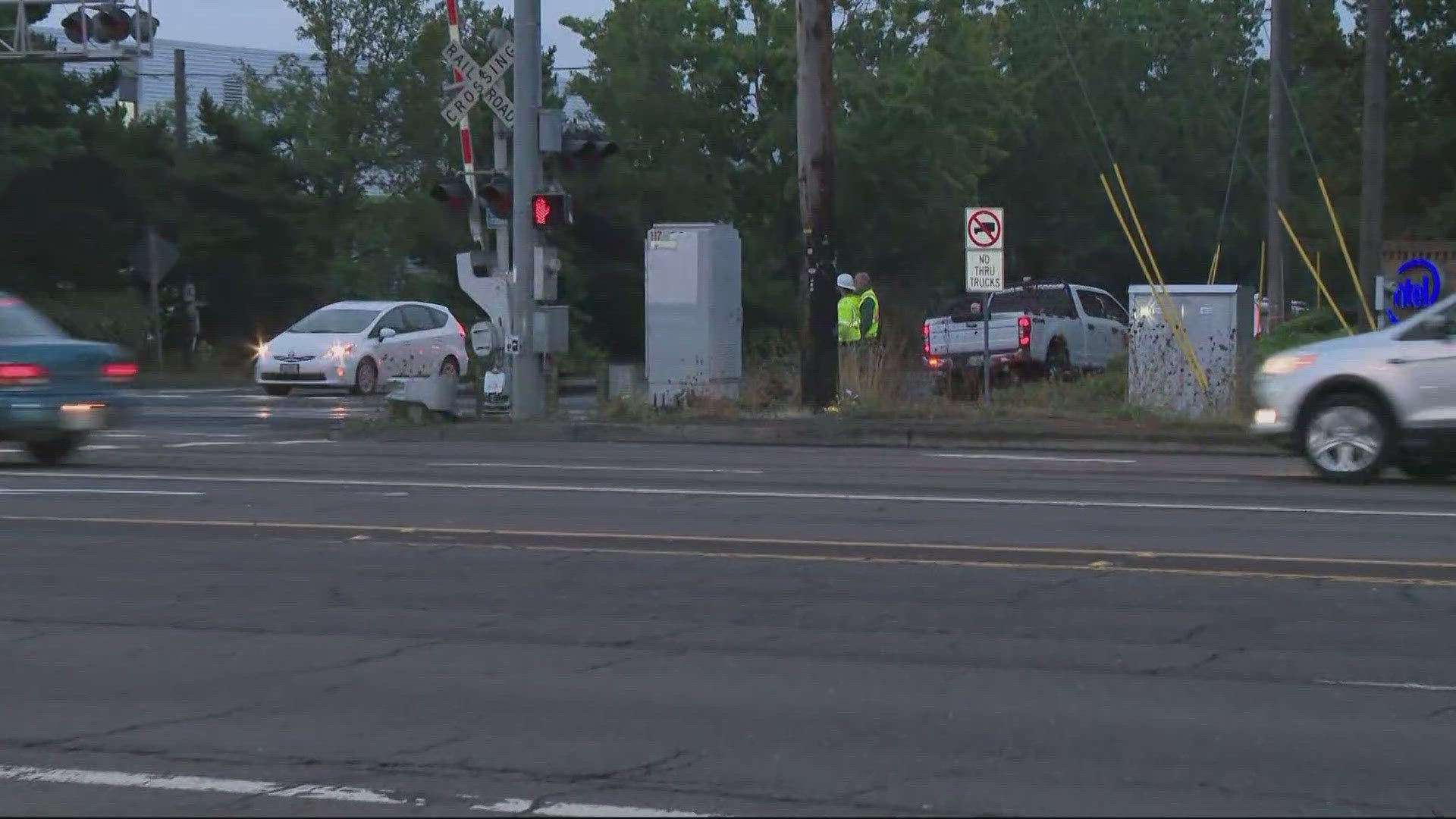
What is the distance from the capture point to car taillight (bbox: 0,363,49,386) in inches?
641

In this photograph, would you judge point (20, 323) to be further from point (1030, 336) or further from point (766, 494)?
point (1030, 336)

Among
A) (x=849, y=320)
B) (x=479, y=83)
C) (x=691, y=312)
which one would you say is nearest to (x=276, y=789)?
(x=479, y=83)

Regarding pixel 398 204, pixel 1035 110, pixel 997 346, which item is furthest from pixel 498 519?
pixel 1035 110

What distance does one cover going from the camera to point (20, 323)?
1681cm

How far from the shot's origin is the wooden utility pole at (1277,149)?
96.4 feet

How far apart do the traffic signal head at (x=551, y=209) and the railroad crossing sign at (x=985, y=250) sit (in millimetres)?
4556

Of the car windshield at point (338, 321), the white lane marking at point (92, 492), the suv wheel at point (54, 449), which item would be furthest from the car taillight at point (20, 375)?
the car windshield at point (338, 321)

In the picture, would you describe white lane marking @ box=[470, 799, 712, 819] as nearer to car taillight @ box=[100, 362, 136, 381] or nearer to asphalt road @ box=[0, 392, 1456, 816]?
asphalt road @ box=[0, 392, 1456, 816]

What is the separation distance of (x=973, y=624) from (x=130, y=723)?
3.91 meters

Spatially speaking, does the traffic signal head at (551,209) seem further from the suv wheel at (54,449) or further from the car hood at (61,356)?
the suv wheel at (54,449)

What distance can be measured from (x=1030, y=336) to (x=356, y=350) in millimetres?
10142

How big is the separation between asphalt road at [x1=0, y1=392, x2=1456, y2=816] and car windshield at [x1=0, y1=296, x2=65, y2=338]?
2.25 meters

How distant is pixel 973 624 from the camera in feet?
29.6

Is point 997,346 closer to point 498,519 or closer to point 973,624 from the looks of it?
point 498,519
